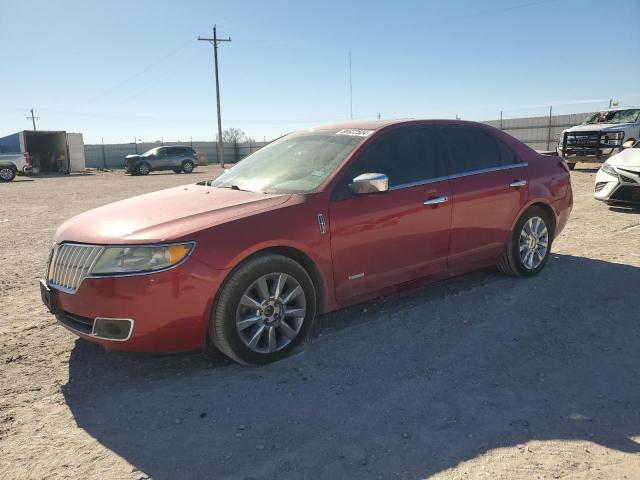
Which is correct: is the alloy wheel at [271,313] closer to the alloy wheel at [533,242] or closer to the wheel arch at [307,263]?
the wheel arch at [307,263]

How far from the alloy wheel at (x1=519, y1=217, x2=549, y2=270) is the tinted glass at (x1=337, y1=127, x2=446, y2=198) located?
133cm

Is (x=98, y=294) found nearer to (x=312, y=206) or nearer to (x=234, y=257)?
(x=234, y=257)

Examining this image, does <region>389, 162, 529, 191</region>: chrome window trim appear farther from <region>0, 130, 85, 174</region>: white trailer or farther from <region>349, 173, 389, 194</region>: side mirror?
<region>0, 130, 85, 174</region>: white trailer

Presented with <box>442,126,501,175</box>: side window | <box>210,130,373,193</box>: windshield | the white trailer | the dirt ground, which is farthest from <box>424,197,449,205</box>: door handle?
the white trailer

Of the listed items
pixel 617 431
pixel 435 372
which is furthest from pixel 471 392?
pixel 617 431

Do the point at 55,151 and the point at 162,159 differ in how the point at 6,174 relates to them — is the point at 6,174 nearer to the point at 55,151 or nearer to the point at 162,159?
the point at 55,151

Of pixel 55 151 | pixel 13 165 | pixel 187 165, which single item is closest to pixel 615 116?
pixel 187 165

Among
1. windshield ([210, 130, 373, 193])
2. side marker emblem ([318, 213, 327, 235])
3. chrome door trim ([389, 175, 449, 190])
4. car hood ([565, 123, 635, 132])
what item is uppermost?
car hood ([565, 123, 635, 132])

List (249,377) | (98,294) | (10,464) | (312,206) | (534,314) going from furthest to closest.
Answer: (534,314) < (312,206) < (249,377) < (98,294) < (10,464)

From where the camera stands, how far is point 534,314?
4258 millimetres

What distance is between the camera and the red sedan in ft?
10.2

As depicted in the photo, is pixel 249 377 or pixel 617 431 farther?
pixel 249 377

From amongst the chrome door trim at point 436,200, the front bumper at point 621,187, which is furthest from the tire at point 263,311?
the front bumper at point 621,187

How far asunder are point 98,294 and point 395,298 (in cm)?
266
